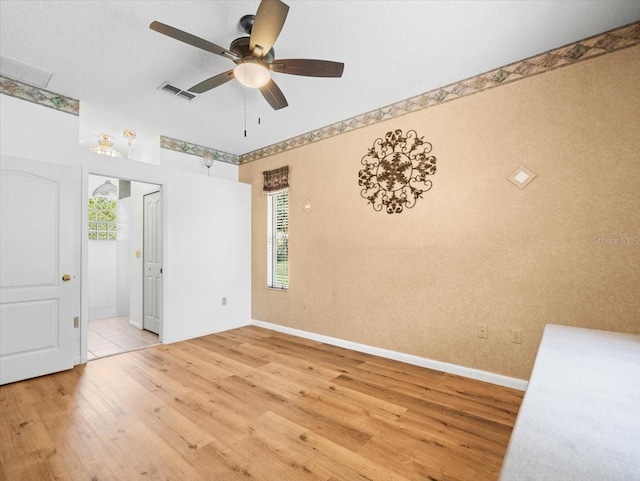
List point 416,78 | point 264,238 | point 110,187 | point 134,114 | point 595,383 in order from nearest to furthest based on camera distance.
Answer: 1. point 595,383
2. point 416,78
3. point 134,114
4. point 264,238
5. point 110,187

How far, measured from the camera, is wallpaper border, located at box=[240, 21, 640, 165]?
2.31 meters

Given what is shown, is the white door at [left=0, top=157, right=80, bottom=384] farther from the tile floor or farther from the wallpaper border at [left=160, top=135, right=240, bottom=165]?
the wallpaper border at [left=160, top=135, right=240, bottom=165]

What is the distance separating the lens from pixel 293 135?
446cm

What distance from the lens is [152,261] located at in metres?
4.62

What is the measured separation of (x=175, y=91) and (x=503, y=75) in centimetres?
327

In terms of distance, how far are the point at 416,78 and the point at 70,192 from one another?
384 cm

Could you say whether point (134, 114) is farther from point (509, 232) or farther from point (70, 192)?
point (509, 232)

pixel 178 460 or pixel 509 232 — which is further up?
pixel 509 232

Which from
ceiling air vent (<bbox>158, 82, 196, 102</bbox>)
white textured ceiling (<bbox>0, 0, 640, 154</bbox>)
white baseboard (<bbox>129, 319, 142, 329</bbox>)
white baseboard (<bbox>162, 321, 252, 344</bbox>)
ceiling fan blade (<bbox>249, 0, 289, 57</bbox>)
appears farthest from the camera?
white baseboard (<bbox>129, 319, 142, 329</bbox>)

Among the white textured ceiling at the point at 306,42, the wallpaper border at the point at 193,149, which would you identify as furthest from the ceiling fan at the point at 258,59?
the wallpaper border at the point at 193,149

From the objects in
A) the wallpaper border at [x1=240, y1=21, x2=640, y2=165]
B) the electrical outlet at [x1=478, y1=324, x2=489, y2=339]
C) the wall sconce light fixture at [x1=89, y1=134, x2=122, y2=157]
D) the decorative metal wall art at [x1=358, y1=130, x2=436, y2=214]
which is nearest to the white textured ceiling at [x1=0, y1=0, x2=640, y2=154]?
the wallpaper border at [x1=240, y1=21, x2=640, y2=165]

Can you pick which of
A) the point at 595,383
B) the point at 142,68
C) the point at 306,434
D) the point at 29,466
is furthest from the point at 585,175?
the point at 29,466

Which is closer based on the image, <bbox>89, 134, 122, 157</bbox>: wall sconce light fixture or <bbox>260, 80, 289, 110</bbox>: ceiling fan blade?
<bbox>260, 80, 289, 110</bbox>: ceiling fan blade

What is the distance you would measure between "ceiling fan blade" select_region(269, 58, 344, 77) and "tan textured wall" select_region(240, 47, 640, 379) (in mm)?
1504
